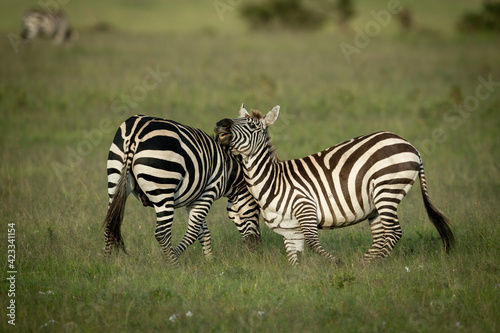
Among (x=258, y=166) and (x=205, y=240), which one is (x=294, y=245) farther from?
(x=205, y=240)

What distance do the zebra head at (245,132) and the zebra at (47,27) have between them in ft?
65.4

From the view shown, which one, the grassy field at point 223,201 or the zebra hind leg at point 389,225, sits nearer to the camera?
the grassy field at point 223,201

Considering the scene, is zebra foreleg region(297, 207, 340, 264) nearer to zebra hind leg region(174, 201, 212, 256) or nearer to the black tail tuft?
zebra hind leg region(174, 201, 212, 256)

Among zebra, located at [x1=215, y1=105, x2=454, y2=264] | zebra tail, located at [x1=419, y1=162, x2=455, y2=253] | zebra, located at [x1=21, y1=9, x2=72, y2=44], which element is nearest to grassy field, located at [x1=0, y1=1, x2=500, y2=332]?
zebra tail, located at [x1=419, y1=162, x2=455, y2=253]

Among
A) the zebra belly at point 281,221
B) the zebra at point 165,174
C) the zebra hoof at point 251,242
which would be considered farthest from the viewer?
the zebra hoof at point 251,242

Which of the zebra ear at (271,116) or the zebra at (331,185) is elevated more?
the zebra ear at (271,116)

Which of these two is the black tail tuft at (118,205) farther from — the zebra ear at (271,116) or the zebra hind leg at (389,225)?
the zebra hind leg at (389,225)

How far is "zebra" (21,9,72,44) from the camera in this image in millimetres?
25500

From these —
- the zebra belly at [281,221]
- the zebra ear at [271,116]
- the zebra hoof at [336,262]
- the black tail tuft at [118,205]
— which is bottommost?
the zebra hoof at [336,262]

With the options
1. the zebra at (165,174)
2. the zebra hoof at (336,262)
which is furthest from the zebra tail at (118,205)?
the zebra hoof at (336,262)

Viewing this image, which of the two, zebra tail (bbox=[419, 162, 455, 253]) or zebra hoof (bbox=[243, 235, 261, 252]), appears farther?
zebra hoof (bbox=[243, 235, 261, 252])

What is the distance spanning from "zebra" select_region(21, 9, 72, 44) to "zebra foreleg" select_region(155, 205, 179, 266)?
20.1 m

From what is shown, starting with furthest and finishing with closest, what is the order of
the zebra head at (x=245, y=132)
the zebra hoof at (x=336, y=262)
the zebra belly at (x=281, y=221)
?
the zebra belly at (x=281, y=221) < the zebra hoof at (x=336, y=262) < the zebra head at (x=245, y=132)

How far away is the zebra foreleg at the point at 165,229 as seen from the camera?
7043mm
